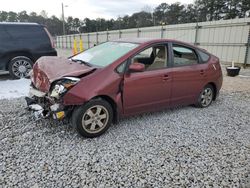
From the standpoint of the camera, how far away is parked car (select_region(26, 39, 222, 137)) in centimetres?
308

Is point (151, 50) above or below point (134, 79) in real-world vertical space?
above

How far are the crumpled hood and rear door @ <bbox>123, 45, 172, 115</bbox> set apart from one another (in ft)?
2.25

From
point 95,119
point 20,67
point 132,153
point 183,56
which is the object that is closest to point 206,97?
point 183,56

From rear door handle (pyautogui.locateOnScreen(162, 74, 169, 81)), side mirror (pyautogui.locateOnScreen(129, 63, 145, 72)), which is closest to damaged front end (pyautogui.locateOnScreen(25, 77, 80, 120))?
side mirror (pyautogui.locateOnScreen(129, 63, 145, 72))

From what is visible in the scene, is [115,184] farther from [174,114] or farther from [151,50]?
[151,50]

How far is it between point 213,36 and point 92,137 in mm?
11287

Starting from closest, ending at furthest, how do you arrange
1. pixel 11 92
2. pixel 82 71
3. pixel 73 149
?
1. pixel 73 149
2. pixel 82 71
3. pixel 11 92

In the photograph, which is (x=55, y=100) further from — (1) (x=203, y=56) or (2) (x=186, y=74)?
(1) (x=203, y=56)

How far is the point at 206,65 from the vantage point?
14.9 feet

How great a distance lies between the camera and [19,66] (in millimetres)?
6906

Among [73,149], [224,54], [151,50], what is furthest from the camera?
[224,54]

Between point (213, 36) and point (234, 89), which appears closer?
point (234, 89)

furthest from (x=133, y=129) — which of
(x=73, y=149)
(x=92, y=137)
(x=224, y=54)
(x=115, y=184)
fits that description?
(x=224, y=54)

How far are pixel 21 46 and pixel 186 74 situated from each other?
5285 mm
